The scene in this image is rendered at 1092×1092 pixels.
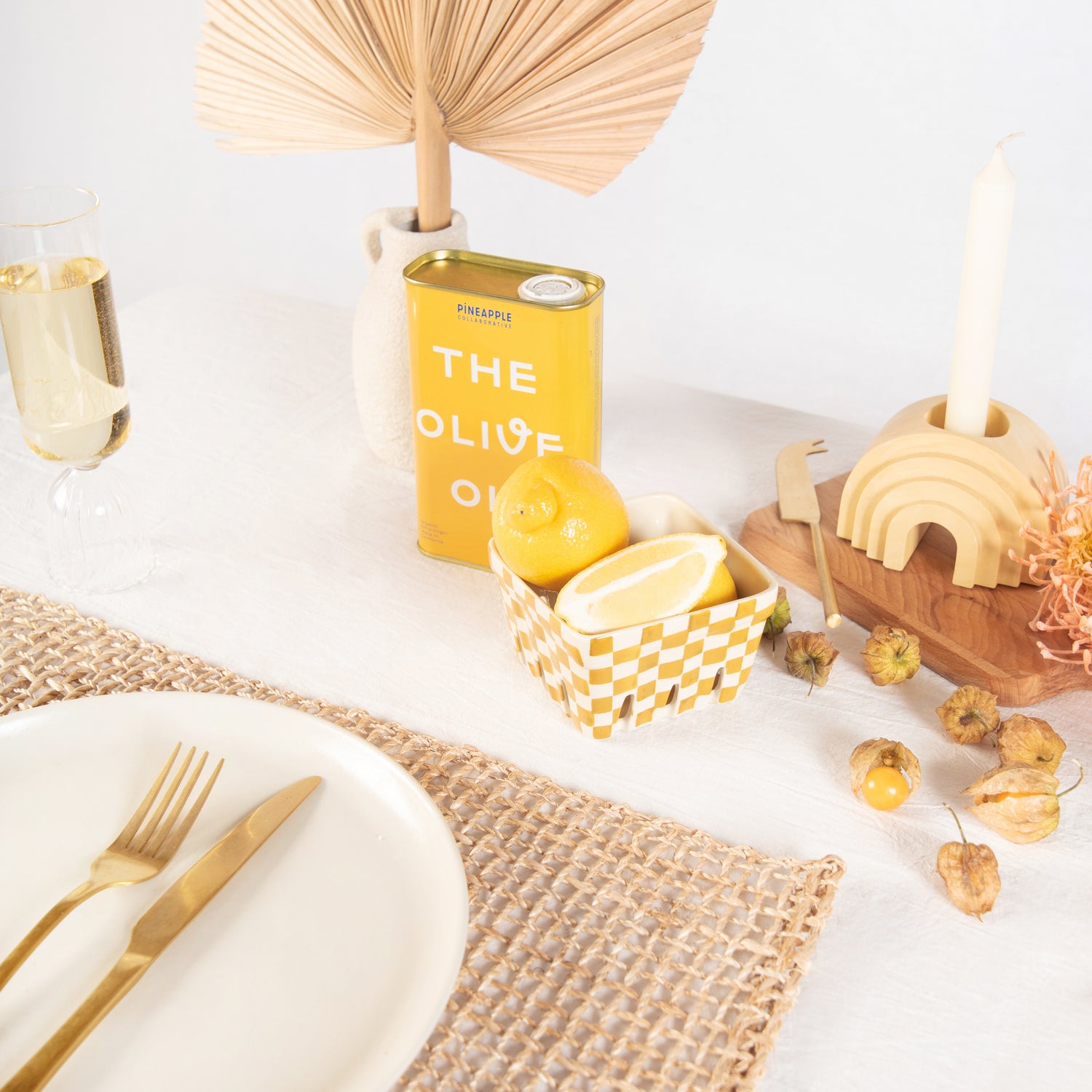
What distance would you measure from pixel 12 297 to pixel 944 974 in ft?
2.03

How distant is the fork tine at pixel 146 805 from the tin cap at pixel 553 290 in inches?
13.5

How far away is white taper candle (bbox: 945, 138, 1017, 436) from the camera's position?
0.71 m

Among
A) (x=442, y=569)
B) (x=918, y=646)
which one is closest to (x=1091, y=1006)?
(x=918, y=646)

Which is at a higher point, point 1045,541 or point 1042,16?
point 1042,16

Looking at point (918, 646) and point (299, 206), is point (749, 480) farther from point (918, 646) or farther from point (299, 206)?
point (299, 206)

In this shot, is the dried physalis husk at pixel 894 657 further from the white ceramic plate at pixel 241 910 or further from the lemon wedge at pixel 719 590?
the white ceramic plate at pixel 241 910

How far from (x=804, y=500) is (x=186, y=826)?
1.60 ft

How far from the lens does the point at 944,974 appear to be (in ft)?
1.84

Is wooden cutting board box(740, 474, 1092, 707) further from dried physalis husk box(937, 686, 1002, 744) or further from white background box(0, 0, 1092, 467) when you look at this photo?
white background box(0, 0, 1092, 467)

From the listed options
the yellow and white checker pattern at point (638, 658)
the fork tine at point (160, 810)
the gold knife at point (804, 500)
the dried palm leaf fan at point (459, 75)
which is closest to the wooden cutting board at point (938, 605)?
the gold knife at point (804, 500)

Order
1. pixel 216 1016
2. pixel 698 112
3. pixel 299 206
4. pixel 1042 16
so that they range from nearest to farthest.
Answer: pixel 216 1016, pixel 1042 16, pixel 698 112, pixel 299 206

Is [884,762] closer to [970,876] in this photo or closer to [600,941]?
[970,876]

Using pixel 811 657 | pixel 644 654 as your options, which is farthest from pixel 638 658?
pixel 811 657

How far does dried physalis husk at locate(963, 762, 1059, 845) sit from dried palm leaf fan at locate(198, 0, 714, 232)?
52 cm
